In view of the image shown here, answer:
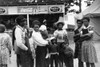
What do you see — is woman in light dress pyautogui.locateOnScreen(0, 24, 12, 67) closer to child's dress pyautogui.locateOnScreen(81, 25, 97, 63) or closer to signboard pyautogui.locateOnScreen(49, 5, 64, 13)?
child's dress pyautogui.locateOnScreen(81, 25, 97, 63)

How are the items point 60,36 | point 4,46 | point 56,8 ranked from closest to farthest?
point 4,46 < point 60,36 < point 56,8

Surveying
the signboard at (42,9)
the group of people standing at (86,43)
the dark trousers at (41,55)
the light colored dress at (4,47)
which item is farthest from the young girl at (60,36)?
the signboard at (42,9)

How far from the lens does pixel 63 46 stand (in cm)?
877

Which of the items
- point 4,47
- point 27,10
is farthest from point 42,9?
point 4,47

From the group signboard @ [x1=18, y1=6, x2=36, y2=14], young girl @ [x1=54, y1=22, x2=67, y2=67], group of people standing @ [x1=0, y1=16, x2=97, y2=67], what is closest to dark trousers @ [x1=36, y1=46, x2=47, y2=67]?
group of people standing @ [x1=0, y1=16, x2=97, y2=67]

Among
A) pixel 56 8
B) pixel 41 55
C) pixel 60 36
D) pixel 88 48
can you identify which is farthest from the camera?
pixel 56 8

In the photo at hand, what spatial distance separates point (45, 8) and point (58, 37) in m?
23.8

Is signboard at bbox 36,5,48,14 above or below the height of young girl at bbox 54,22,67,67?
below

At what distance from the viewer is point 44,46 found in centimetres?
834

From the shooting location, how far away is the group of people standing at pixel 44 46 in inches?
302

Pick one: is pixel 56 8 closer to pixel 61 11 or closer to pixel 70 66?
pixel 61 11

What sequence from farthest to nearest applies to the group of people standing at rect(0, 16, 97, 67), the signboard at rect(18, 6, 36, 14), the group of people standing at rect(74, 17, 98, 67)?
1. the signboard at rect(18, 6, 36, 14)
2. the group of people standing at rect(74, 17, 98, 67)
3. the group of people standing at rect(0, 16, 97, 67)

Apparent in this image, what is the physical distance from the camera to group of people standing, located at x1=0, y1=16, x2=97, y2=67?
7.66 m

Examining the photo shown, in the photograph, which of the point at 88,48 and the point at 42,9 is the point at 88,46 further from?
the point at 42,9
